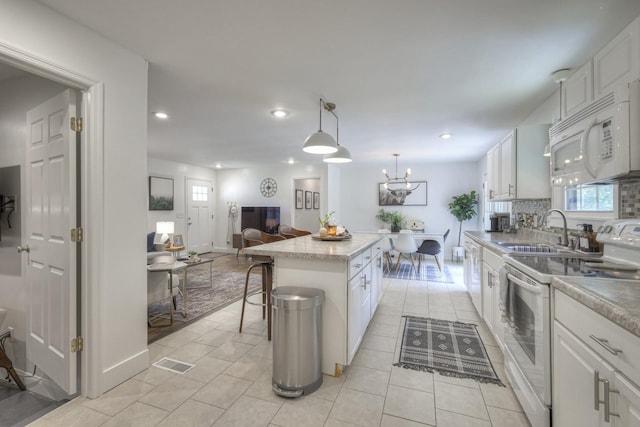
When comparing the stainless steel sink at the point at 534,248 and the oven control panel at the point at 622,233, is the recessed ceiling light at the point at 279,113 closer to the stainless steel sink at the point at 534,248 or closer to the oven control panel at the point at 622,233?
the stainless steel sink at the point at 534,248

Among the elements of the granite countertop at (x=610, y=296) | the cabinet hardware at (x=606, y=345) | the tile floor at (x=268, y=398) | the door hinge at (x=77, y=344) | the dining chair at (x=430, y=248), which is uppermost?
the granite countertop at (x=610, y=296)

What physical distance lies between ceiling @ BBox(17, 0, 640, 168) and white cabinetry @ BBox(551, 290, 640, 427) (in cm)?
166

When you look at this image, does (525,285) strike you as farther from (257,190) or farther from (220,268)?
(257,190)

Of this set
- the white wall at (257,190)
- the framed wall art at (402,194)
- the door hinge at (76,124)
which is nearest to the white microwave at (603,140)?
the door hinge at (76,124)

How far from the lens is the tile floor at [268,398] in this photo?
5.41ft

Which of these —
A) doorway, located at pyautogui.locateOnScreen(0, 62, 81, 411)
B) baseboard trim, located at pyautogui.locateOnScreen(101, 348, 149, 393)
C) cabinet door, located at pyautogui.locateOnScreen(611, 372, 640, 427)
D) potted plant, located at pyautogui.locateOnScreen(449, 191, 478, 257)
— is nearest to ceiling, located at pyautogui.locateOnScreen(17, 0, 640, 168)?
doorway, located at pyautogui.locateOnScreen(0, 62, 81, 411)

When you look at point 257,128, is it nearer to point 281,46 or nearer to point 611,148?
point 281,46

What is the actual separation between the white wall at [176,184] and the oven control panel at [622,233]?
6946 millimetres

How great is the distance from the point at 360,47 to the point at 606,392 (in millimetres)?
2199

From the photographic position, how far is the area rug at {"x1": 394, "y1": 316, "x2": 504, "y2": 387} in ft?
7.07

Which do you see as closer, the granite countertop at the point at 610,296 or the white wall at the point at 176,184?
the granite countertop at the point at 610,296

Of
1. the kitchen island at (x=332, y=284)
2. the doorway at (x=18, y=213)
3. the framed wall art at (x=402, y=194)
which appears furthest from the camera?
the framed wall art at (x=402, y=194)

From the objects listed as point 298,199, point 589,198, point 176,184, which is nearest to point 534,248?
point 589,198

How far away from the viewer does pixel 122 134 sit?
6.55 ft
